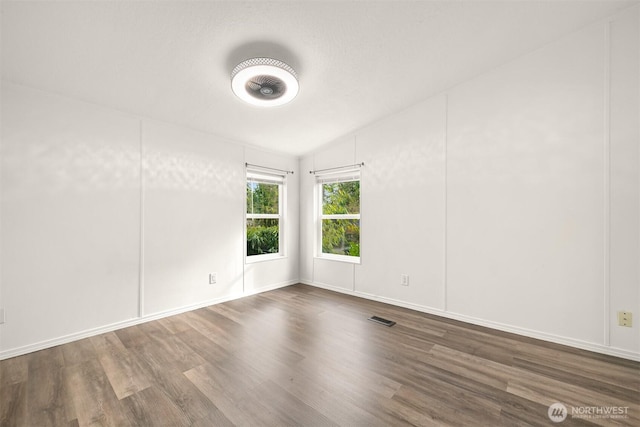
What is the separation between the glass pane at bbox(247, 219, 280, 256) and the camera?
4.05m

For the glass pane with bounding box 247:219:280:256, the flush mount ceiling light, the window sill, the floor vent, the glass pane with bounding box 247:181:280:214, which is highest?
the flush mount ceiling light

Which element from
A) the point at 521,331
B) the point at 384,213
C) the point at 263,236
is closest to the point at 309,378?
the point at 521,331

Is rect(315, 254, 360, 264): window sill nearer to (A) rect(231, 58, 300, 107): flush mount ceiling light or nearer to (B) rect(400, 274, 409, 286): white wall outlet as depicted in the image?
(B) rect(400, 274, 409, 286): white wall outlet

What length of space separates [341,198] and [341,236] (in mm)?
603

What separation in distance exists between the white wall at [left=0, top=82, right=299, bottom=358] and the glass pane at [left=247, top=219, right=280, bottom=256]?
1.15ft

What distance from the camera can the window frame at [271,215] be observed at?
3992 mm

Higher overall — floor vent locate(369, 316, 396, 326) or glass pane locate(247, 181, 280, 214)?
glass pane locate(247, 181, 280, 214)

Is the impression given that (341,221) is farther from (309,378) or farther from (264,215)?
(309,378)

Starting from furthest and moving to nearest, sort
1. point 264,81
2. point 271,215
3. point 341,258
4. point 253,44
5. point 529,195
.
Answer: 1. point 271,215
2. point 341,258
3. point 529,195
4. point 264,81
5. point 253,44

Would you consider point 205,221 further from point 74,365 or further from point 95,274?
point 74,365

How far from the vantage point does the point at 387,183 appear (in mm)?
3564

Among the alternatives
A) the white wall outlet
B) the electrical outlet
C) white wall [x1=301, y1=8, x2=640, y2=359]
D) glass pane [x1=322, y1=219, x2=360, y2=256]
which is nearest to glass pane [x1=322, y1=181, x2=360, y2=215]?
glass pane [x1=322, y1=219, x2=360, y2=256]

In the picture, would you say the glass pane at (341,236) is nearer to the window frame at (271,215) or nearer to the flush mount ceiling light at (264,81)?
the window frame at (271,215)

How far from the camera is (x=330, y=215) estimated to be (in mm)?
4320
